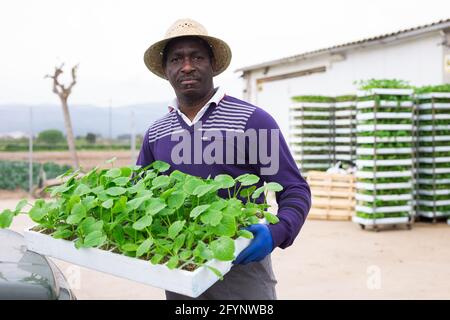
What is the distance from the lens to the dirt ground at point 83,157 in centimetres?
1884

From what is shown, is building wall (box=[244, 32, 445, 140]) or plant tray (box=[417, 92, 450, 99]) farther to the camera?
building wall (box=[244, 32, 445, 140])

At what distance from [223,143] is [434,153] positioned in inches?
281

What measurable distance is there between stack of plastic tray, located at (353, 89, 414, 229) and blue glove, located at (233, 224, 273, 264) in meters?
6.42

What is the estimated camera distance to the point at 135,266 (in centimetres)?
194

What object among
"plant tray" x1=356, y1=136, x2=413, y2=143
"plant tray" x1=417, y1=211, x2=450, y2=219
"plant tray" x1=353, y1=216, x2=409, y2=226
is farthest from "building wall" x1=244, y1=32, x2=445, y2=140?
"plant tray" x1=353, y1=216, x2=409, y2=226

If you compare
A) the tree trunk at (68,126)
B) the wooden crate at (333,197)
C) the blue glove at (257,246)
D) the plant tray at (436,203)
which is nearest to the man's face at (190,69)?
the blue glove at (257,246)

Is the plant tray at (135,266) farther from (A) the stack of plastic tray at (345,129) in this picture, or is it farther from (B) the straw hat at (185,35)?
(A) the stack of plastic tray at (345,129)

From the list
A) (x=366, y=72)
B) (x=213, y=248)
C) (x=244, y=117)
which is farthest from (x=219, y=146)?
(x=366, y=72)

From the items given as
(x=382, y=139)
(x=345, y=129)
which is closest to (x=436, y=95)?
(x=382, y=139)

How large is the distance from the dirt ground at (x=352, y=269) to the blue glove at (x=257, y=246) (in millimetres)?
3090

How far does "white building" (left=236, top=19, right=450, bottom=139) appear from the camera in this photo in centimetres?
995

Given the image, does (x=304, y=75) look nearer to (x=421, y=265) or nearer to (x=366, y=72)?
(x=366, y=72)

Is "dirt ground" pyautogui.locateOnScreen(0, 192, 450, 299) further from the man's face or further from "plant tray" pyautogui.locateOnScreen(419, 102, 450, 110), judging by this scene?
the man's face
